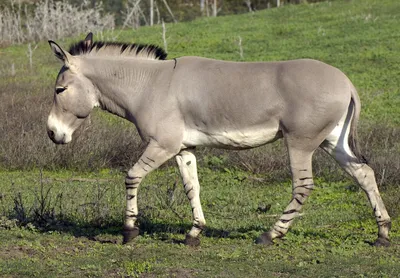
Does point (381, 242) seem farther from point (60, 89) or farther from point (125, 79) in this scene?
point (60, 89)

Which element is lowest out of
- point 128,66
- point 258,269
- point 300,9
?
point 300,9

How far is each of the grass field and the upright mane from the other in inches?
65.2

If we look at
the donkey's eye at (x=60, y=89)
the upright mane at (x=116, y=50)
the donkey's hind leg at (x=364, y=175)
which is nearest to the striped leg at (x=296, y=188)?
the donkey's hind leg at (x=364, y=175)

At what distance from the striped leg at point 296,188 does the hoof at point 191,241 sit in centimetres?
62

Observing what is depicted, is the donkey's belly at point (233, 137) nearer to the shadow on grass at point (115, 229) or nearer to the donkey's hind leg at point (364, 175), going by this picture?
the donkey's hind leg at point (364, 175)

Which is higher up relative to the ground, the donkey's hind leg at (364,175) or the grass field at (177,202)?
the donkey's hind leg at (364,175)

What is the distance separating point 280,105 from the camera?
8625 mm

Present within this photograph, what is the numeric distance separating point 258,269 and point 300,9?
2422cm

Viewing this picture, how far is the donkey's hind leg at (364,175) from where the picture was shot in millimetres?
8938

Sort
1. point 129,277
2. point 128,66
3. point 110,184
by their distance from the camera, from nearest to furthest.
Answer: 1. point 129,277
2. point 128,66
3. point 110,184

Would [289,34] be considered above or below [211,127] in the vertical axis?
below

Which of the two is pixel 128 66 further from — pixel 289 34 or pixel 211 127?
pixel 289 34

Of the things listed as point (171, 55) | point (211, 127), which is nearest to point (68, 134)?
point (211, 127)

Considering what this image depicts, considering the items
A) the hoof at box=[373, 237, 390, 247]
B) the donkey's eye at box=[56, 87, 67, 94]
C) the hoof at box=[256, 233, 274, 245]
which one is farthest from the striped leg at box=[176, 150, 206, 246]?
the hoof at box=[373, 237, 390, 247]
